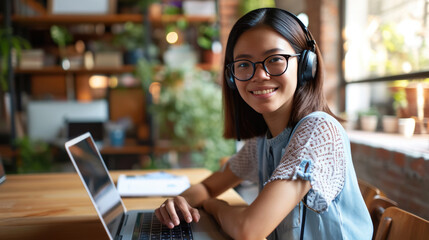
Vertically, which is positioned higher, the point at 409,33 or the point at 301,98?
the point at 409,33

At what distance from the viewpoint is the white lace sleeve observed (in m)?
1.27

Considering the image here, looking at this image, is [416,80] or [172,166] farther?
[172,166]

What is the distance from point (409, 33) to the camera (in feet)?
6.48

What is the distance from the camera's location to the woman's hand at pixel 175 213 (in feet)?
3.01

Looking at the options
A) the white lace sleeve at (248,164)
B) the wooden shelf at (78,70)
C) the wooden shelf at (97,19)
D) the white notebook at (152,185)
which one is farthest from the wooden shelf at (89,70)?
the white lace sleeve at (248,164)

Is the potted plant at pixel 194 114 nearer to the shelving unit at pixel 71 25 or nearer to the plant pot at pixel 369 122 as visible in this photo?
the shelving unit at pixel 71 25

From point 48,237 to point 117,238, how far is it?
0.22 m

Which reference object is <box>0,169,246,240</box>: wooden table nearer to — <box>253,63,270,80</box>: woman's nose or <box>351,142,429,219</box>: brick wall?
<box>253,63,270,80</box>: woman's nose

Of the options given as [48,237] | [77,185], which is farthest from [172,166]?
[48,237]

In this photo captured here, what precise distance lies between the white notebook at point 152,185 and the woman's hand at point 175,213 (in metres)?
0.32

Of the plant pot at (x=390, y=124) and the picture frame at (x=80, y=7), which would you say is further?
the picture frame at (x=80, y=7)

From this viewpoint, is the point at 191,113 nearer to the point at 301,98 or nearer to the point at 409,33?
the point at 409,33

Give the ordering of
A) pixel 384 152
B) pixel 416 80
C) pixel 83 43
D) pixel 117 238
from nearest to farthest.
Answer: pixel 117 238, pixel 384 152, pixel 416 80, pixel 83 43

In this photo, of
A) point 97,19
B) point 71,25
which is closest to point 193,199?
point 97,19
